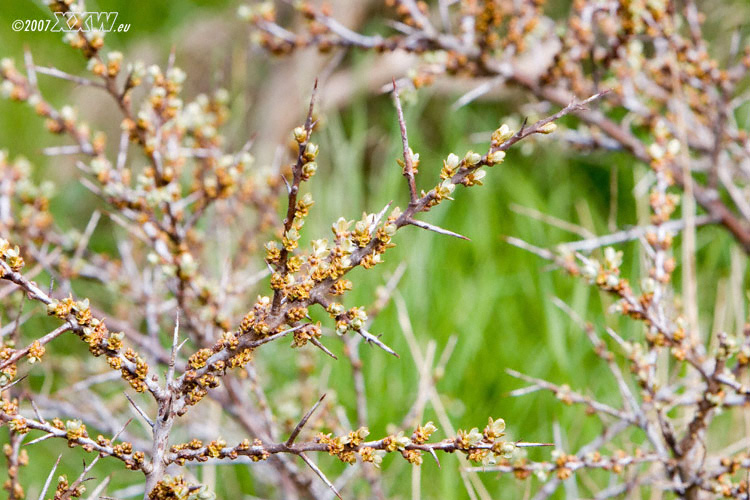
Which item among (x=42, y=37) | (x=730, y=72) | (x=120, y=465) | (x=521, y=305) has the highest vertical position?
(x=42, y=37)

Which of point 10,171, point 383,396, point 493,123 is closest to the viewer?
point 10,171

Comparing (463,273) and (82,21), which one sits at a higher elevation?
(82,21)

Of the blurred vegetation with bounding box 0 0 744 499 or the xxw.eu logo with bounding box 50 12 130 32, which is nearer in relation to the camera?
the xxw.eu logo with bounding box 50 12 130 32

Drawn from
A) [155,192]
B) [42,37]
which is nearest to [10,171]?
[155,192]

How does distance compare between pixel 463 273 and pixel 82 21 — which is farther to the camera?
pixel 463 273

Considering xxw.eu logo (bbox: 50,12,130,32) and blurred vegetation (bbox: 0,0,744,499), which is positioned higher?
xxw.eu logo (bbox: 50,12,130,32)

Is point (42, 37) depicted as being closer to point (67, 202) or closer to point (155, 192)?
point (67, 202)

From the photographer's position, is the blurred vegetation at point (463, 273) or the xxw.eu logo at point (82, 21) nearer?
the xxw.eu logo at point (82, 21)

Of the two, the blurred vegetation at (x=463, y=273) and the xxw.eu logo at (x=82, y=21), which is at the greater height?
the xxw.eu logo at (x=82, y=21)
